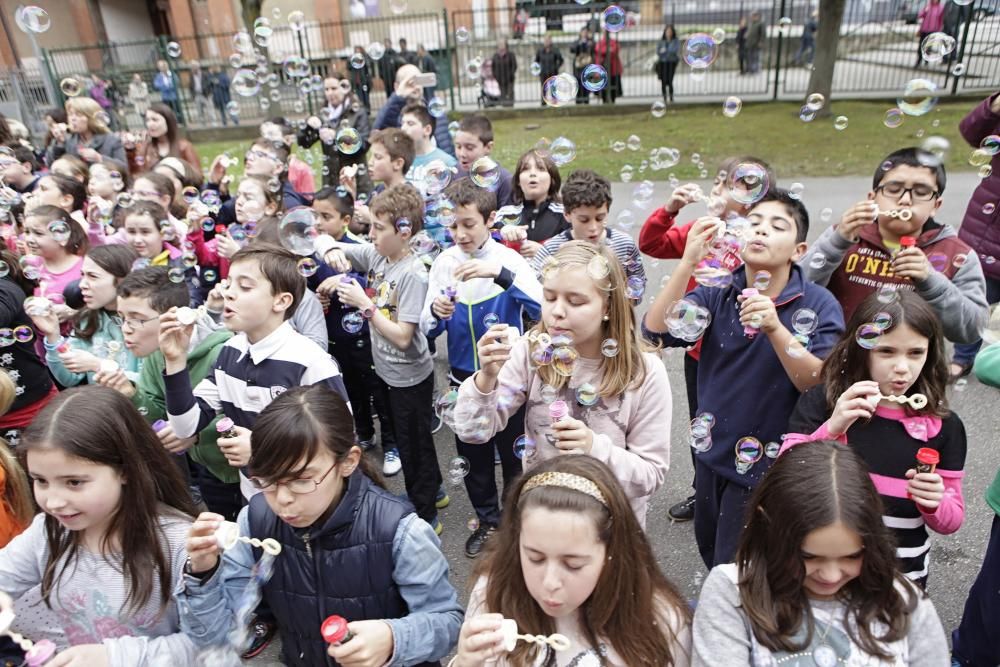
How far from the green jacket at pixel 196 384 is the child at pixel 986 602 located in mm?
2884

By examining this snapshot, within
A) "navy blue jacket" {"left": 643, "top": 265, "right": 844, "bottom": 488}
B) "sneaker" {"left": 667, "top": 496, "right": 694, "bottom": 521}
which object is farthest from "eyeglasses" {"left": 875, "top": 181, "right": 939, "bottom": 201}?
"sneaker" {"left": 667, "top": 496, "right": 694, "bottom": 521}

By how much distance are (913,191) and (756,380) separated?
1.16 metres

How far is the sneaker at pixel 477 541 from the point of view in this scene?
3516mm

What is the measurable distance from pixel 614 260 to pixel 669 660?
1257 millimetres

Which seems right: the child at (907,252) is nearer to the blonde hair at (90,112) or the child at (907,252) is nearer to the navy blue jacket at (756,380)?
the navy blue jacket at (756,380)

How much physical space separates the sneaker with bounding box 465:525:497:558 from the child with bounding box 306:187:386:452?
2.84 ft

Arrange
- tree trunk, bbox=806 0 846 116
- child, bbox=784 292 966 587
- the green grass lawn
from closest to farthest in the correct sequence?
child, bbox=784 292 966 587 < the green grass lawn < tree trunk, bbox=806 0 846 116

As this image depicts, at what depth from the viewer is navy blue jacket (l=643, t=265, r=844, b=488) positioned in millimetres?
2525

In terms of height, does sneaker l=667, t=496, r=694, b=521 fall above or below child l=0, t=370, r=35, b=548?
below

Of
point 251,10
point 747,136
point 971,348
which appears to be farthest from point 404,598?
point 251,10

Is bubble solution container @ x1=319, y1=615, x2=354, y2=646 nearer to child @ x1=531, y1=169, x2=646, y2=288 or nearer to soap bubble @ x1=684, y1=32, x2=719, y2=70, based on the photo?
child @ x1=531, y1=169, x2=646, y2=288

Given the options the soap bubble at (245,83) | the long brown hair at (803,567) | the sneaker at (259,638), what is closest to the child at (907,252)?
the long brown hair at (803,567)

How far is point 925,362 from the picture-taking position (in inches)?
90.0

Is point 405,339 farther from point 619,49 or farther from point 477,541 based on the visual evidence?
point 619,49
